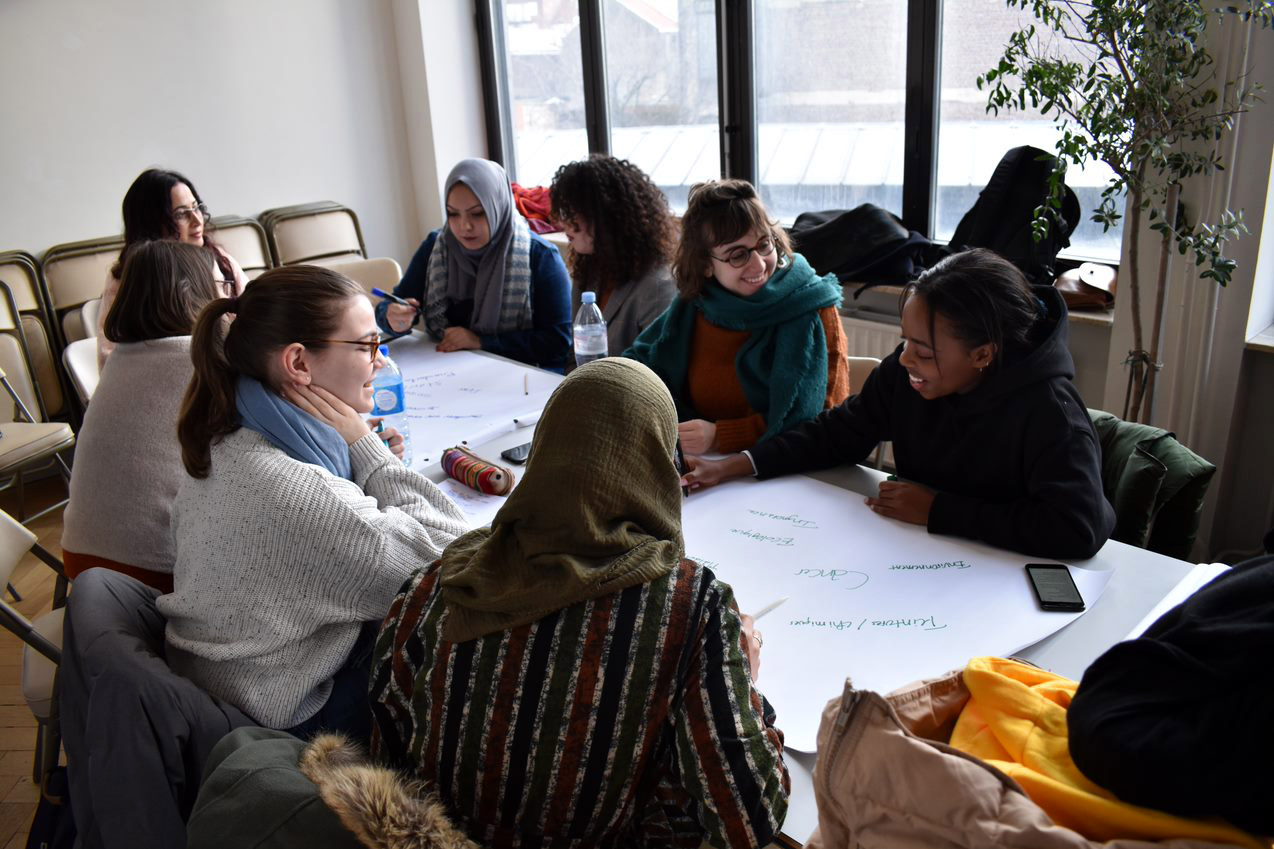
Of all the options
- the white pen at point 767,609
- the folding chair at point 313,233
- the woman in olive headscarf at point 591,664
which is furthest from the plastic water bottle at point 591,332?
the folding chair at point 313,233

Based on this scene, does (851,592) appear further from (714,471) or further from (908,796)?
(908,796)

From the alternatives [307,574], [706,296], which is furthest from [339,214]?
[307,574]

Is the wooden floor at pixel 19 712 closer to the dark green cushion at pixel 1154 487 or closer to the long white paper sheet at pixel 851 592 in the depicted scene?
the long white paper sheet at pixel 851 592

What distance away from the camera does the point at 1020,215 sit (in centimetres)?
279

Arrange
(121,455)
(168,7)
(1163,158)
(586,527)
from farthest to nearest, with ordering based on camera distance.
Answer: (168,7) < (1163,158) < (121,455) < (586,527)

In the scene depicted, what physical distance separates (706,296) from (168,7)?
3.18 meters

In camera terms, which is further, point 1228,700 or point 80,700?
point 80,700

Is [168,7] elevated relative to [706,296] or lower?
elevated

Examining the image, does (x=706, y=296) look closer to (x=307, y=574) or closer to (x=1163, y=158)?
(x=1163, y=158)

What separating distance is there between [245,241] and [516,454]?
110 inches

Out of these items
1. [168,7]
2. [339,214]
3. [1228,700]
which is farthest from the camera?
[339,214]

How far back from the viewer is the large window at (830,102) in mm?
3277

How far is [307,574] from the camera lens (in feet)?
4.06

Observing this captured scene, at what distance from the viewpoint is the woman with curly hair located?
2.63m
